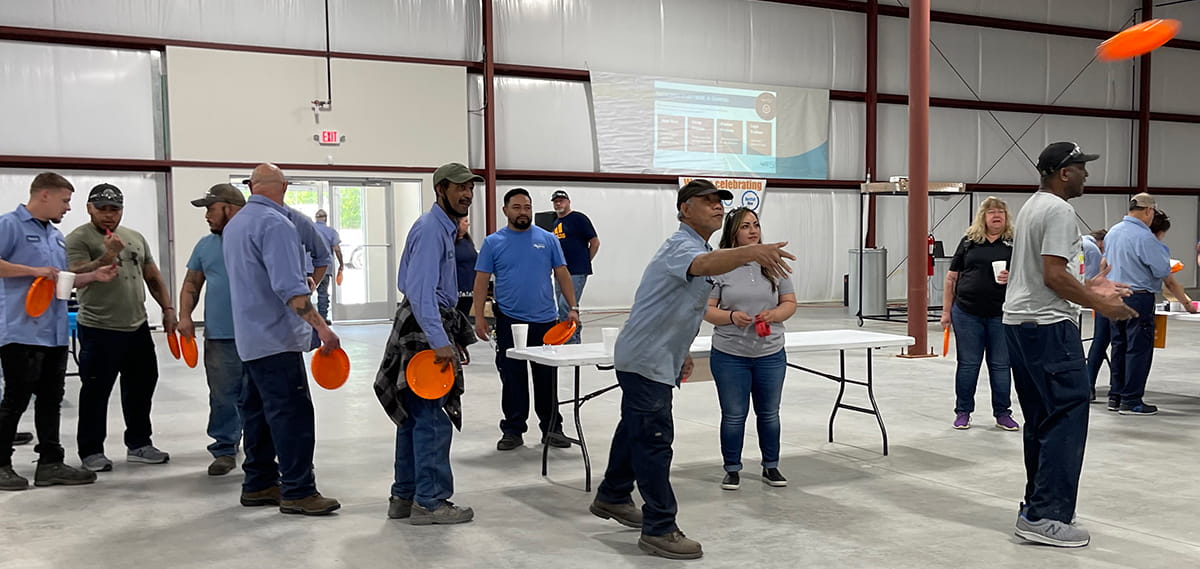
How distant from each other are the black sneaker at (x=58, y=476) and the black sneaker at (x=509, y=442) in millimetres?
2294

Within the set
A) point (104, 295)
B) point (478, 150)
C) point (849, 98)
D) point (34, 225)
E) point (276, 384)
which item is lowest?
point (276, 384)

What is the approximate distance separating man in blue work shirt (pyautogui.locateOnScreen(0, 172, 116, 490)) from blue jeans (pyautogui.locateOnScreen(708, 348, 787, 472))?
342cm

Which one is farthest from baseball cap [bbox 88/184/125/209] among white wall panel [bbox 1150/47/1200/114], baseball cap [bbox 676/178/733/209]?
white wall panel [bbox 1150/47/1200/114]

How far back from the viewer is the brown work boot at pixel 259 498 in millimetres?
4809

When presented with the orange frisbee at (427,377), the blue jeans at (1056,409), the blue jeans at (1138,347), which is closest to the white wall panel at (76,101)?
the orange frisbee at (427,377)

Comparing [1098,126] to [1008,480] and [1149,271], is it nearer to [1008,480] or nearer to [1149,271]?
[1149,271]

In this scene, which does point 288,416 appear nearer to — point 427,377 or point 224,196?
point 427,377

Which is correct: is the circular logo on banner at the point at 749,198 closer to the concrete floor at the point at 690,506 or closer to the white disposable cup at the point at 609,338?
the concrete floor at the point at 690,506

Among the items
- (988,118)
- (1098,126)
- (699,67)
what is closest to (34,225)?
(699,67)

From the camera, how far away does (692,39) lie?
57.4 feet

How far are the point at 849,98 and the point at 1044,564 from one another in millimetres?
16178

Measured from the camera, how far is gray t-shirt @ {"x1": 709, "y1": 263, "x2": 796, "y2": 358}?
5043 millimetres

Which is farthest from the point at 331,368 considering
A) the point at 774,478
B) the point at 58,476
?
the point at 774,478

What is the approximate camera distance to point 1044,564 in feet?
12.6
